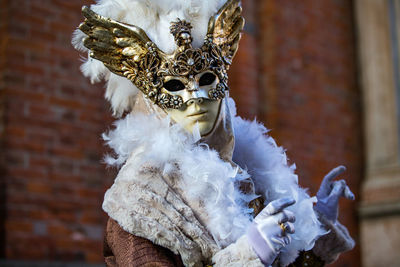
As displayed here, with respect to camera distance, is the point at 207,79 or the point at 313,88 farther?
the point at 313,88

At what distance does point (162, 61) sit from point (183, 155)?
34 centimetres

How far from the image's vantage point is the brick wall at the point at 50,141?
3.63m

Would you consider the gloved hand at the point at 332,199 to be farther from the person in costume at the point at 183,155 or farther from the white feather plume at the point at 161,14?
the white feather plume at the point at 161,14

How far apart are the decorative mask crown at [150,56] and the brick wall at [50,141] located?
5.55 ft

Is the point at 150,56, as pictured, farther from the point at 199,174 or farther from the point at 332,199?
the point at 332,199

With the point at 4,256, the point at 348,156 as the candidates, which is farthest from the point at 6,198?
the point at 348,156

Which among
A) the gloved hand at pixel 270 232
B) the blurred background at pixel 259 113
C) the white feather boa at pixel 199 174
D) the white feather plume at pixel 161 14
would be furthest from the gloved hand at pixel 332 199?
the blurred background at pixel 259 113

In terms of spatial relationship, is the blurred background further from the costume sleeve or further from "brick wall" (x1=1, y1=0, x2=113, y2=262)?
the costume sleeve

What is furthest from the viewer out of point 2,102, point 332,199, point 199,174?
point 2,102

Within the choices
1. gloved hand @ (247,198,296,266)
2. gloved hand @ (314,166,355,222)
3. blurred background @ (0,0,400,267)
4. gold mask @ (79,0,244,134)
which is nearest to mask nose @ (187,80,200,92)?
gold mask @ (79,0,244,134)

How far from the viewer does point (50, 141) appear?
12.5 ft

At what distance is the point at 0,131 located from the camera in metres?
3.64

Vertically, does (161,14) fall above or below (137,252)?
above

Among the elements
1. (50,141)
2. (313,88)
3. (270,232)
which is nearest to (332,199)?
(270,232)
